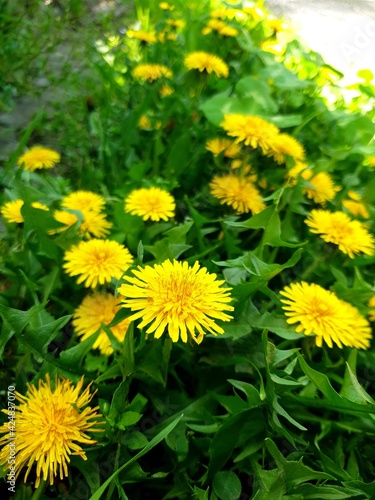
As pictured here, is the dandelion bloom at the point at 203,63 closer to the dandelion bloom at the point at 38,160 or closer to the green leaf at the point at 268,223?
the dandelion bloom at the point at 38,160

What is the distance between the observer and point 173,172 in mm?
1270

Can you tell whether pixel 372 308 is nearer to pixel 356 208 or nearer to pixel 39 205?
pixel 356 208

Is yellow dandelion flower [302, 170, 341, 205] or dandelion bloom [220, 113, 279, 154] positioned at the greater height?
dandelion bloom [220, 113, 279, 154]

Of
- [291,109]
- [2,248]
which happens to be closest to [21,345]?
[2,248]

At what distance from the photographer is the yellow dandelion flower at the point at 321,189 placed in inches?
44.6

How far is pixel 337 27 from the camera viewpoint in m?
2.56

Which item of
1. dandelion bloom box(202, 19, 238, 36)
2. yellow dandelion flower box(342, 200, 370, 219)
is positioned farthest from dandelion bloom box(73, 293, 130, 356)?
dandelion bloom box(202, 19, 238, 36)

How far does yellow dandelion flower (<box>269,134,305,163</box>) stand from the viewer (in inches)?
43.1

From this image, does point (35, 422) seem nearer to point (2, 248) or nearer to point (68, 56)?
point (2, 248)

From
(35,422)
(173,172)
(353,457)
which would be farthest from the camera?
(173,172)

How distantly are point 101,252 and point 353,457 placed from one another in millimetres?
575

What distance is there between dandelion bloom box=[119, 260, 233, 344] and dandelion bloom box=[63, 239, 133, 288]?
163 millimetres

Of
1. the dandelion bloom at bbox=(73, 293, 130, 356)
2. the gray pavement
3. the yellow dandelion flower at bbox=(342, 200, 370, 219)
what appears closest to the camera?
the dandelion bloom at bbox=(73, 293, 130, 356)

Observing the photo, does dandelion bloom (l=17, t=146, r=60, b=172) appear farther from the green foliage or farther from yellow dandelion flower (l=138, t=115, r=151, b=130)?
yellow dandelion flower (l=138, t=115, r=151, b=130)
